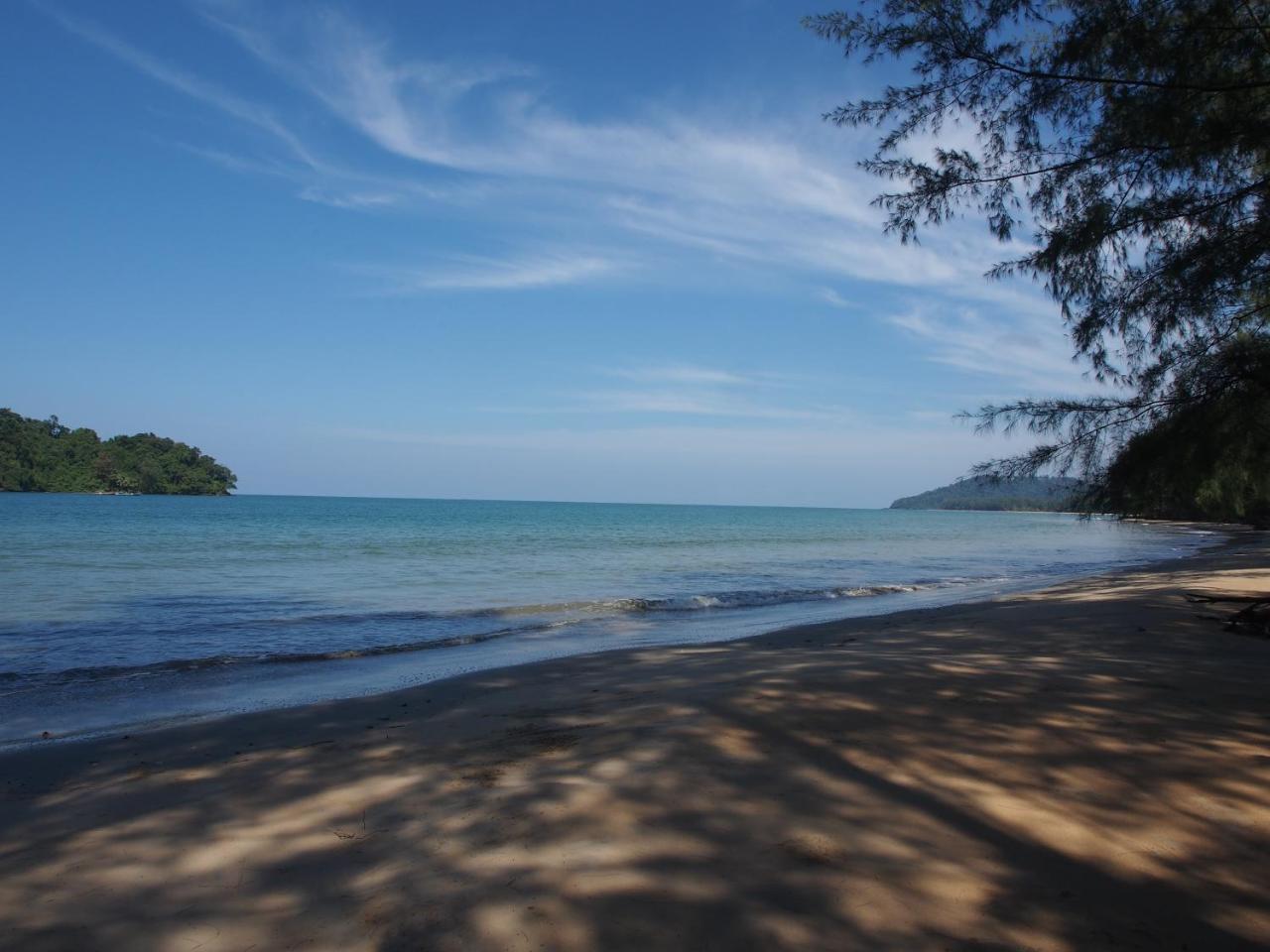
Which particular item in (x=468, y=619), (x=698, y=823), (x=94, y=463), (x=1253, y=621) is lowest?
(x=468, y=619)

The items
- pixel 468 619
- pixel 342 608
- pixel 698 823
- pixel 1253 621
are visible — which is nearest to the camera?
pixel 698 823

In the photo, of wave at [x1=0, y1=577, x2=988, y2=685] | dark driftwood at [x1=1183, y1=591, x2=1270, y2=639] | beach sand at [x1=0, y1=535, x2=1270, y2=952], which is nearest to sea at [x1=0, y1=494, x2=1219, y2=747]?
wave at [x1=0, y1=577, x2=988, y2=685]

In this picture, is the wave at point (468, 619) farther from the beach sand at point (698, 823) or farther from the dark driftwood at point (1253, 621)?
the dark driftwood at point (1253, 621)

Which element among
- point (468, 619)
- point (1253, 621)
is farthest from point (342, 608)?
point (1253, 621)

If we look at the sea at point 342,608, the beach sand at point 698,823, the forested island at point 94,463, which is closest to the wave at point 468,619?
the sea at point 342,608

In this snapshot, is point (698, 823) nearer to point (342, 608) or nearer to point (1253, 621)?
point (1253, 621)

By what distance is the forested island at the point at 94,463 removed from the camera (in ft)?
318

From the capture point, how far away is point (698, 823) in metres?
3.14

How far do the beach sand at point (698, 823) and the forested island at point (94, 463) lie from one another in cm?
11676

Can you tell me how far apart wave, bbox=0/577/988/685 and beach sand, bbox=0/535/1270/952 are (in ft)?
12.1

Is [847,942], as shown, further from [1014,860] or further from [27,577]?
[27,577]

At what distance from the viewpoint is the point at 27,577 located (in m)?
17.4

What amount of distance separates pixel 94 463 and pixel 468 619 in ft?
370

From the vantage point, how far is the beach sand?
2.49m
